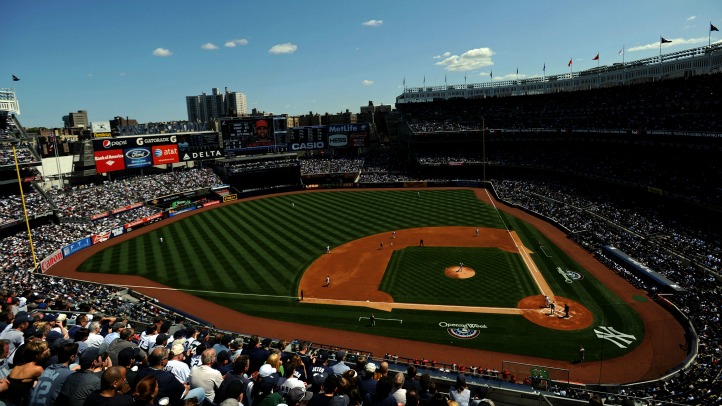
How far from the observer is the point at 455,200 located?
58875 mm

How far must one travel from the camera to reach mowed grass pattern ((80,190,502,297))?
3397 cm

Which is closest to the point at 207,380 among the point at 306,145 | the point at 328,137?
the point at 306,145

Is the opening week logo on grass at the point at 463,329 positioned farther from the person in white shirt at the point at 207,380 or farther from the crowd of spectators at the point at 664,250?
the person in white shirt at the point at 207,380

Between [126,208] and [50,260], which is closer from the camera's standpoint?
[50,260]

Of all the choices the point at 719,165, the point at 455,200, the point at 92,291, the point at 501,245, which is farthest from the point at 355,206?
the point at 719,165

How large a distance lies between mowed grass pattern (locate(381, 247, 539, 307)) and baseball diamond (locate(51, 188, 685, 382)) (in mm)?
141

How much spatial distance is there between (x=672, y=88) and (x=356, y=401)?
5995cm

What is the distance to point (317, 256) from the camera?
3788cm

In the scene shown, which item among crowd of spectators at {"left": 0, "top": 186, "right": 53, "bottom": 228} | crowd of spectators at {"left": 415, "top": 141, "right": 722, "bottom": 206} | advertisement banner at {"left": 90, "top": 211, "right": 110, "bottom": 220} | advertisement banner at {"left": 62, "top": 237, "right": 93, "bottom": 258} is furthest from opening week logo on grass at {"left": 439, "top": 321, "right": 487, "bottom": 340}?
advertisement banner at {"left": 90, "top": 211, "right": 110, "bottom": 220}

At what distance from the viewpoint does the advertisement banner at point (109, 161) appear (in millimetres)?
61125

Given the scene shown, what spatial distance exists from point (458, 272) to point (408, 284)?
4566mm

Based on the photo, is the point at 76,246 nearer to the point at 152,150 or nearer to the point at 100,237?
the point at 100,237

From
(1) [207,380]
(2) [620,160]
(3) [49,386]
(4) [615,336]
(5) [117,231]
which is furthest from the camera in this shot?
(2) [620,160]

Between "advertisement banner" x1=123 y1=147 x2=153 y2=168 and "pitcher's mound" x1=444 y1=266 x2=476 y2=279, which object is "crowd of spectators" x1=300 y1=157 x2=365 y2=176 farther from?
"pitcher's mound" x1=444 y1=266 x2=476 y2=279
